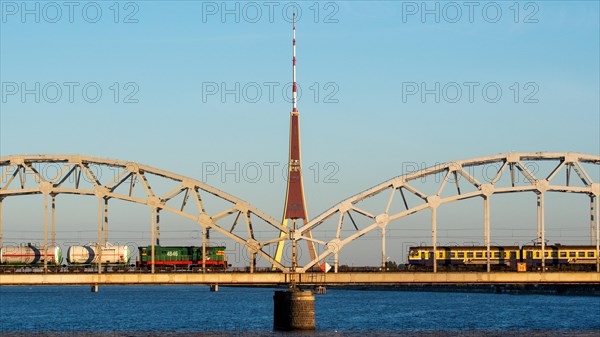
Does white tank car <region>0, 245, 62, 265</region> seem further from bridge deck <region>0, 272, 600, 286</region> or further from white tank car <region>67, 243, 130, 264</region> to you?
bridge deck <region>0, 272, 600, 286</region>

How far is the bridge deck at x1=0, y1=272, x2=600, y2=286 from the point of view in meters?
95.2

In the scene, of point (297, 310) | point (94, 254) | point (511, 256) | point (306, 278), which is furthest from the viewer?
point (94, 254)

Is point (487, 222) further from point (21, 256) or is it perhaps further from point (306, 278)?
point (21, 256)

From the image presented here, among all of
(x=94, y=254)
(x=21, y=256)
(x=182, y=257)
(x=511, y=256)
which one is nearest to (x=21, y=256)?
(x=21, y=256)

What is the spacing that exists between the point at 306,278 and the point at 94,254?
31645 millimetres

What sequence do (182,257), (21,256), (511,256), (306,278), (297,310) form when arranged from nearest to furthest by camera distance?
(297,310), (306,278), (21,256), (511,256), (182,257)

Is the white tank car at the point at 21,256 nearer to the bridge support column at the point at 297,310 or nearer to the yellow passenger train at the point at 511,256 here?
the bridge support column at the point at 297,310

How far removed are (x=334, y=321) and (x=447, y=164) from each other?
2746 cm

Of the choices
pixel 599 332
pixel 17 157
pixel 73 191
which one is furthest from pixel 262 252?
pixel 599 332

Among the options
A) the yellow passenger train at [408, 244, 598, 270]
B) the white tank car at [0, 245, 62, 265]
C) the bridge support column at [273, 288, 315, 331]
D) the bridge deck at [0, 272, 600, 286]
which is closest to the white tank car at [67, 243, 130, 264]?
the white tank car at [0, 245, 62, 265]

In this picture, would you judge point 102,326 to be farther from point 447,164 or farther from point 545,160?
point 545,160

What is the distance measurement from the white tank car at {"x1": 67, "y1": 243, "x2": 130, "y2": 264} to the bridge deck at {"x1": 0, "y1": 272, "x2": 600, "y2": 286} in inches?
828

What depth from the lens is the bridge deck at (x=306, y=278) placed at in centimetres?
9525

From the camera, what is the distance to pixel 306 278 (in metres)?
97.1
